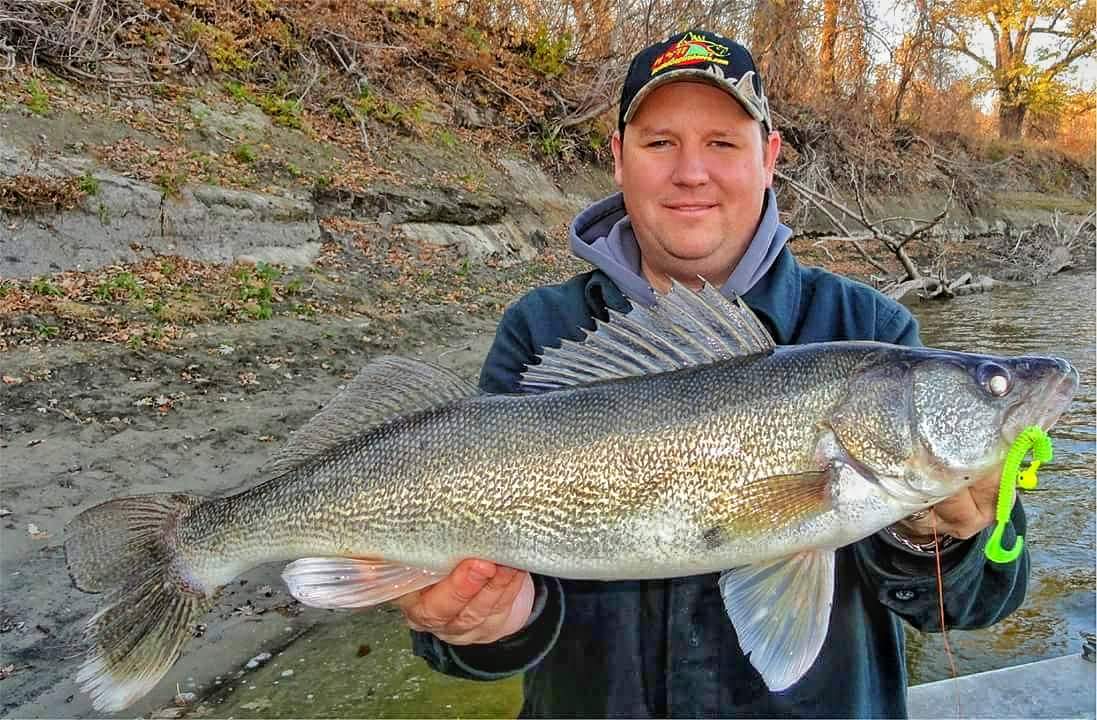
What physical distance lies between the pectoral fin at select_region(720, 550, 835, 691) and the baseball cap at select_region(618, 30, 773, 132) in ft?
4.74

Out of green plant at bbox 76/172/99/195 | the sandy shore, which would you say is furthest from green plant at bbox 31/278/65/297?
green plant at bbox 76/172/99/195

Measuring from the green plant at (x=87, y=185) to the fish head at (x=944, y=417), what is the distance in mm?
6962

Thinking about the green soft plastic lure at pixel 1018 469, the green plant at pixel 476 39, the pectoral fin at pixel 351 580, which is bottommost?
the pectoral fin at pixel 351 580

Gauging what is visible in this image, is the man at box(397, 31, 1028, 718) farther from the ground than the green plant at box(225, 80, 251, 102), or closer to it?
closer to it

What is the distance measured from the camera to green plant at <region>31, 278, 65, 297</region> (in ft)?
19.5

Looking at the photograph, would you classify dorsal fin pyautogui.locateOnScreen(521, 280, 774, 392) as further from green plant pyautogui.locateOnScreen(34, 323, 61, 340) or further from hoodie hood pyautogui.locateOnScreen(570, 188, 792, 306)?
green plant pyautogui.locateOnScreen(34, 323, 61, 340)

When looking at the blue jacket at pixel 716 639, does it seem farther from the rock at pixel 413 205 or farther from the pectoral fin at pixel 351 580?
the rock at pixel 413 205

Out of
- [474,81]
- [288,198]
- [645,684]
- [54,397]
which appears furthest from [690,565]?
[474,81]

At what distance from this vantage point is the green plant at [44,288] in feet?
19.5

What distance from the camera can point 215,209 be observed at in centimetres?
777

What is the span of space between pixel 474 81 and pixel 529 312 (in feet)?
39.7

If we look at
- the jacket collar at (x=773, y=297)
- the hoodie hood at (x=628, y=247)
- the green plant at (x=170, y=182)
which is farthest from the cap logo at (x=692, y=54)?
the green plant at (x=170, y=182)

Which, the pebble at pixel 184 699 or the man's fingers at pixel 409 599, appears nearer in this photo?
the man's fingers at pixel 409 599

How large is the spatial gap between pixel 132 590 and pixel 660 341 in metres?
1.57
